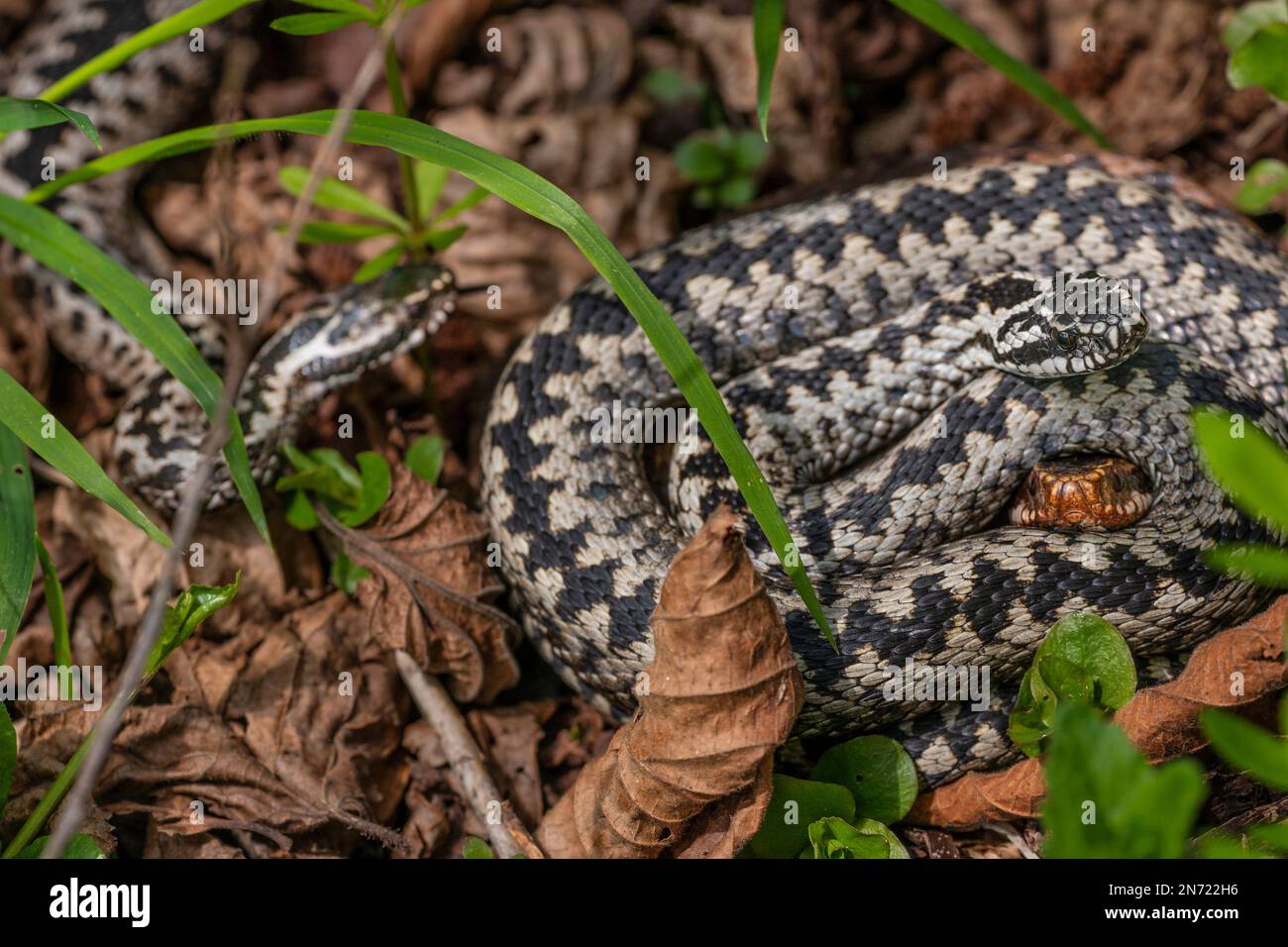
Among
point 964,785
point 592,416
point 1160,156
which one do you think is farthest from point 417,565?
point 1160,156

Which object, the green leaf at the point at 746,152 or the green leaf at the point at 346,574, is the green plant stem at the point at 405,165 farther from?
the green leaf at the point at 746,152

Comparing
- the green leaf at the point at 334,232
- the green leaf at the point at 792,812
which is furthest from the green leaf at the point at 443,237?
the green leaf at the point at 792,812

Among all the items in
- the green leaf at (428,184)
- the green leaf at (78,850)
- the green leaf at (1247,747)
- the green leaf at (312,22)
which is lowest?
the green leaf at (78,850)

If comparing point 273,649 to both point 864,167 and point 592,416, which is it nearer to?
point 592,416

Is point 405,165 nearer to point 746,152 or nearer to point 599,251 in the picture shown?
point 599,251

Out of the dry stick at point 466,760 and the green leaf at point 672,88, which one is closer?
the dry stick at point 466,760

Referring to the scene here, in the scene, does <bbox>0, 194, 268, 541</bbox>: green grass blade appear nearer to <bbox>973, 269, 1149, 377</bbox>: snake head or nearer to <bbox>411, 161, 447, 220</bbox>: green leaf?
<bbox>411, 161, 447, 220</bbox>: green leaf

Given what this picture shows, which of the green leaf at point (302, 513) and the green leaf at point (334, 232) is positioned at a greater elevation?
the green leaf at point (334, 232)
